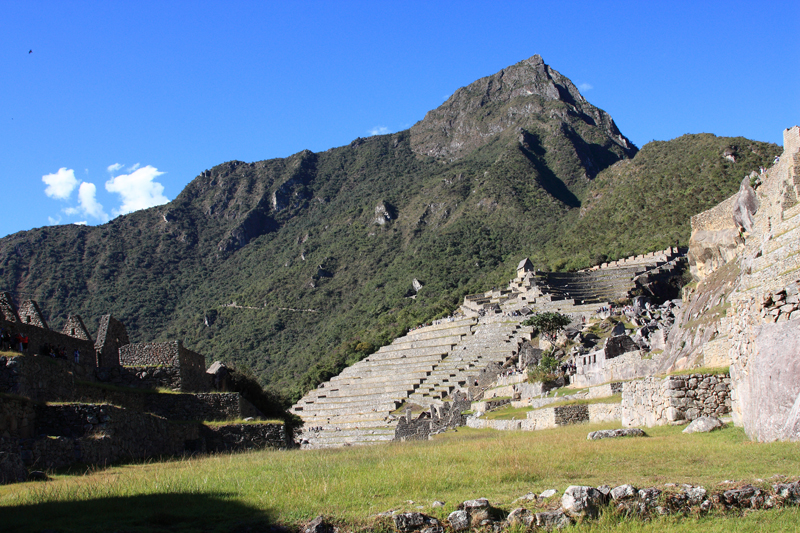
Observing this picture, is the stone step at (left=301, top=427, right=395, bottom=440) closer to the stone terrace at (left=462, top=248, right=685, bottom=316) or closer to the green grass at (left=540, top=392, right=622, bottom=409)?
the green grass at (left=540, top=392, right=622, bottom=409)

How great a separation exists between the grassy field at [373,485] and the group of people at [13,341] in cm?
427

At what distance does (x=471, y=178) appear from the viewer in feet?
449

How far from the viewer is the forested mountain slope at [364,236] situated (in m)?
80.9

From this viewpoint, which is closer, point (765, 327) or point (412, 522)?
point (412, 522)

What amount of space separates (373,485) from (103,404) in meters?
6.82

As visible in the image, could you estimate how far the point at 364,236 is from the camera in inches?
5231

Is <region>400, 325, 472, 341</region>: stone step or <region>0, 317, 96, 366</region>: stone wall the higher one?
<region>400, 325, 472, 341</region>: stone step

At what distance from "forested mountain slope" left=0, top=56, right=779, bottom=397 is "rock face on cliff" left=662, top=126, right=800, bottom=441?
158 feet

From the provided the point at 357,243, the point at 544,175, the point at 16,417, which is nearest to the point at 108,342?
the point at 16,417

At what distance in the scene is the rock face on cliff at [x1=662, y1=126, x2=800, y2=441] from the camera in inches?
297

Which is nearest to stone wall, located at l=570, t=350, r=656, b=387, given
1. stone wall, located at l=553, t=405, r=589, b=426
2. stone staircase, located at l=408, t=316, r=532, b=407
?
stone wall, located at l=553, t=405, r=589, b=426

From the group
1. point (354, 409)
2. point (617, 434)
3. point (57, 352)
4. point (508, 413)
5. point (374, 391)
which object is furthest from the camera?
point (374, 391)

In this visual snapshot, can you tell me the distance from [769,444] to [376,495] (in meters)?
4.89

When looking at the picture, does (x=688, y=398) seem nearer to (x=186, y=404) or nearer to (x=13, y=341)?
(x=186, y=404)
